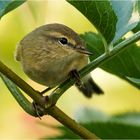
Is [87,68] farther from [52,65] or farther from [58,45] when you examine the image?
[58,45]

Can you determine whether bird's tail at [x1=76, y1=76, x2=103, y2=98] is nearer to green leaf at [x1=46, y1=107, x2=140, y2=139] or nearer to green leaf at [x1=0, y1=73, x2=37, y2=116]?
green leaf at [x1=46, y1=107, x2=140, y2=139]

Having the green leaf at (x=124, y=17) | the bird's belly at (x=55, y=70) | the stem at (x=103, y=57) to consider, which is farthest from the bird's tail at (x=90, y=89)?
the stem at (x=103, y=57)

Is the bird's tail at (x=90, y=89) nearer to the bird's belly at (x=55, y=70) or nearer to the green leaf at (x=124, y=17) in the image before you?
the bird's belly at (x=55, y=70)

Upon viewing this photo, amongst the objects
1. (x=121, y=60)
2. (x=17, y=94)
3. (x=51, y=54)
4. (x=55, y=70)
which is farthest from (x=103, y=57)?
(x=51, y=54)

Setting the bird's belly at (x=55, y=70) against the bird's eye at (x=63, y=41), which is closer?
the bird's belly at (x=55, y=70)

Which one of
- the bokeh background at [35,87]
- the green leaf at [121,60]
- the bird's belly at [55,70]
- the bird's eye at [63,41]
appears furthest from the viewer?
the bokeh background at [35,87]

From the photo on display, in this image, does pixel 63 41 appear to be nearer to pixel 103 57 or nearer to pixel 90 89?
pixel 90 89
